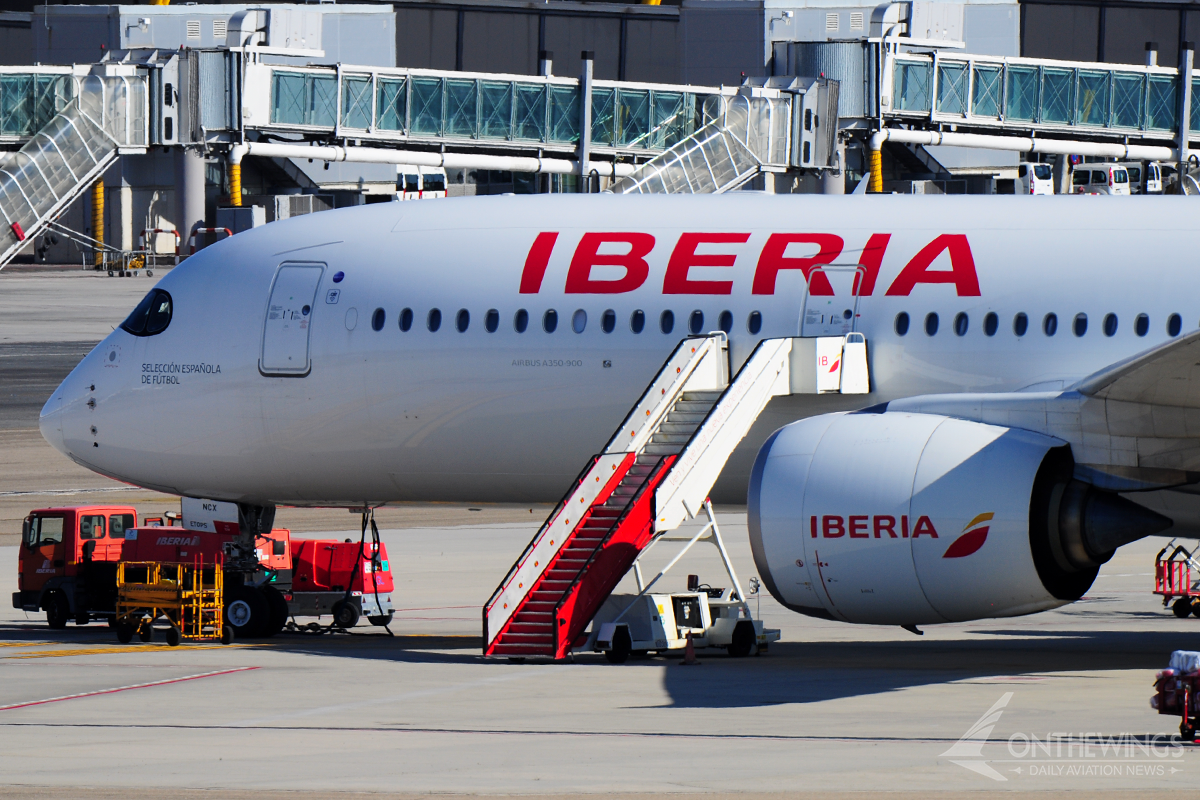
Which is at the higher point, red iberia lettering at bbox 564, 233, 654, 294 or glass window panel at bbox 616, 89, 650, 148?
glass window panel at bbox 616, 89, 650, 148

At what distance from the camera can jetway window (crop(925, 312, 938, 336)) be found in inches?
819

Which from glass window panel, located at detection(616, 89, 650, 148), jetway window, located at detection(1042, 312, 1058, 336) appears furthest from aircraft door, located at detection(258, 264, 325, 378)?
glass window panel, located at detection(616, 89, 650, 148)

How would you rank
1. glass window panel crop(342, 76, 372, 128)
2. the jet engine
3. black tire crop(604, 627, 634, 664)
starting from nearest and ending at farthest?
the jet engine
black tire crop(604, 627, 634, 664)
glass window panel crop(342, 76, 372, 128)

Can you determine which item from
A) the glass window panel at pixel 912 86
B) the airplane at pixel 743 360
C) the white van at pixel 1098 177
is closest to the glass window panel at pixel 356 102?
the glass window panel at pixel 912 86

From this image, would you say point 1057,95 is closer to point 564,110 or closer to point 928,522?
point 564,110

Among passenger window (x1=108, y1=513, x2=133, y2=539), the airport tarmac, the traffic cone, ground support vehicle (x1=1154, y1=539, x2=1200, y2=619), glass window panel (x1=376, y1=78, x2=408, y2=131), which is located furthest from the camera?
glass window panel (x1=376, y1=78, x2=408, y2=131)

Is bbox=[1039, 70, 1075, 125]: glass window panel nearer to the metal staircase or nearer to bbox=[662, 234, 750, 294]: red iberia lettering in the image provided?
bbox=[662, 234, 750, 294]: red iberia lettering

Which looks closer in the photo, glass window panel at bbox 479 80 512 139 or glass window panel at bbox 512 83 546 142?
glass window panel at bbox 479 80 512 139

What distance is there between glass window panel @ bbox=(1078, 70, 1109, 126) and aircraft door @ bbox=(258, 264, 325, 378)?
187 ft

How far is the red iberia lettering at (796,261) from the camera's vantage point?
21.3m

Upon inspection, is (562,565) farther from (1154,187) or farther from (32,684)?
(1154,187)

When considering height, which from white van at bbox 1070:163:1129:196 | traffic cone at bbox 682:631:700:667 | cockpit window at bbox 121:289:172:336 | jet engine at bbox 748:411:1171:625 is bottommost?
traffic cone at bbox 682:631:700:667

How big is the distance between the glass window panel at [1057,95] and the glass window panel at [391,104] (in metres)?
24.2

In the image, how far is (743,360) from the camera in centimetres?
2152
